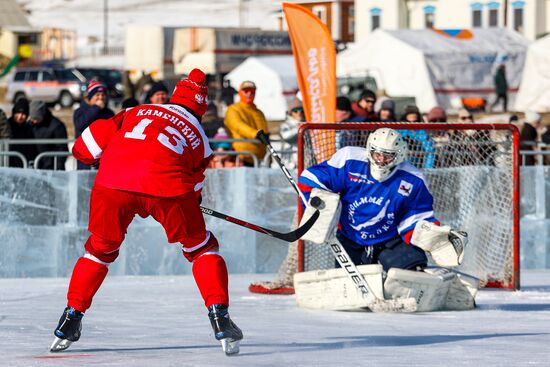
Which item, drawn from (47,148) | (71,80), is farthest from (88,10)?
(47,148)

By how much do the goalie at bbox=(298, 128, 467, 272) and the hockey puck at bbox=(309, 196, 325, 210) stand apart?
99mm

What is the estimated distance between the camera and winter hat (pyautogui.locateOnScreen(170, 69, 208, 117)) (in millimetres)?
6301

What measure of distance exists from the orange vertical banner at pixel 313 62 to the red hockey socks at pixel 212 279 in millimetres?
4970

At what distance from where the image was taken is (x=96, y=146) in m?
6.18

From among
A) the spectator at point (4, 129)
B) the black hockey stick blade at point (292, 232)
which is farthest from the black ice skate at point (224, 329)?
the spectator at point (4, 129)

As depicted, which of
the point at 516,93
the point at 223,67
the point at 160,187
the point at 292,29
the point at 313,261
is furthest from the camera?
the point at 223,67

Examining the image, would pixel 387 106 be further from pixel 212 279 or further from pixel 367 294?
pixel 212 279

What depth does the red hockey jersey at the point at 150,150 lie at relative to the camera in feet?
19.7

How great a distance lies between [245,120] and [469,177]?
2.02 meters

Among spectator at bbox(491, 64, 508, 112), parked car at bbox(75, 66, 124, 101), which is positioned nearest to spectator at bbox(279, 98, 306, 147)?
spectator at bbox(491, 64, 508, 112)

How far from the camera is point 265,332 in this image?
7.06 metres

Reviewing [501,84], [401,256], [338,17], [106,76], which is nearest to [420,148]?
[401,256]

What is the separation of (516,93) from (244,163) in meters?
26.1

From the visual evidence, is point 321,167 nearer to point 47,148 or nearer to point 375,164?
point 375,164
